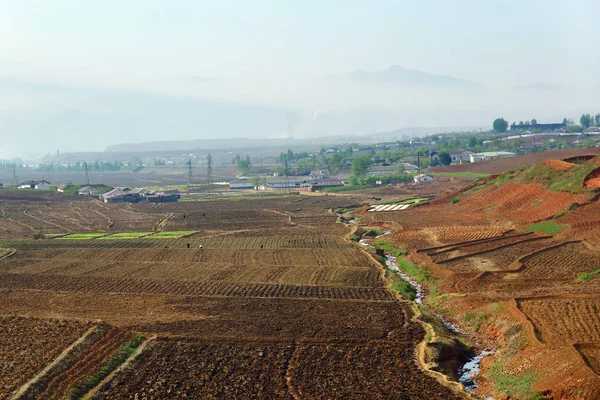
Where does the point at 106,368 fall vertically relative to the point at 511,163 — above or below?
below

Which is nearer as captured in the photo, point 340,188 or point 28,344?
point 28,344

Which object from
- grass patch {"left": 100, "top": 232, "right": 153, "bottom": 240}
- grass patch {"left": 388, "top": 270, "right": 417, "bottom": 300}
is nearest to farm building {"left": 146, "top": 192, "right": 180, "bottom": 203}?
grass patch {"left": 100, "top": 232, "right": 153, "bottom": 240}

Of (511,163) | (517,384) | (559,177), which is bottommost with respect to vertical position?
(517,384)

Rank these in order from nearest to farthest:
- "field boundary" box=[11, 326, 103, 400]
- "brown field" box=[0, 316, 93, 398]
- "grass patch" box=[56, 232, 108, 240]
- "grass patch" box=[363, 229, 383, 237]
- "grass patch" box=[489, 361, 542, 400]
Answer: "grass patch" box=[489, 361, 542, 400] → "field boundary" box=[11, 326, 103, 400] → "brown field" box=[0, 316, 93, 398] → "grass patch" box=[363, 229, 383, 237] → "grass patch" box=[56, 232, 108, 240]

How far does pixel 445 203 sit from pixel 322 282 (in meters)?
31.7

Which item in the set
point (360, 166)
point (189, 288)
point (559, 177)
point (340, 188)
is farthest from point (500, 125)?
point (189, 288)

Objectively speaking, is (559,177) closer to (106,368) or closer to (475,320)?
(475,320)

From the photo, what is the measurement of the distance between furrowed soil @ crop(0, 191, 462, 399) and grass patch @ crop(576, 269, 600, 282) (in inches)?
248

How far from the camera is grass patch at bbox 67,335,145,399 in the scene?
15375mm

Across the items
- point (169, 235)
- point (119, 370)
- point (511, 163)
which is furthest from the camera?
point (511, 163)

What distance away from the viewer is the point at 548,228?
1467 inches

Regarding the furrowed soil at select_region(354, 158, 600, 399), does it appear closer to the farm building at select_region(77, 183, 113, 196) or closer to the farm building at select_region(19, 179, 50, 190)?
the farm building at select_region(77, 183, 113, 196)

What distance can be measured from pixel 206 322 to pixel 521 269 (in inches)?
518

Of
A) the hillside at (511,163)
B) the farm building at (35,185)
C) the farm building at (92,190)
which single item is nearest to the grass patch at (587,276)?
the hillside at (511,163)
